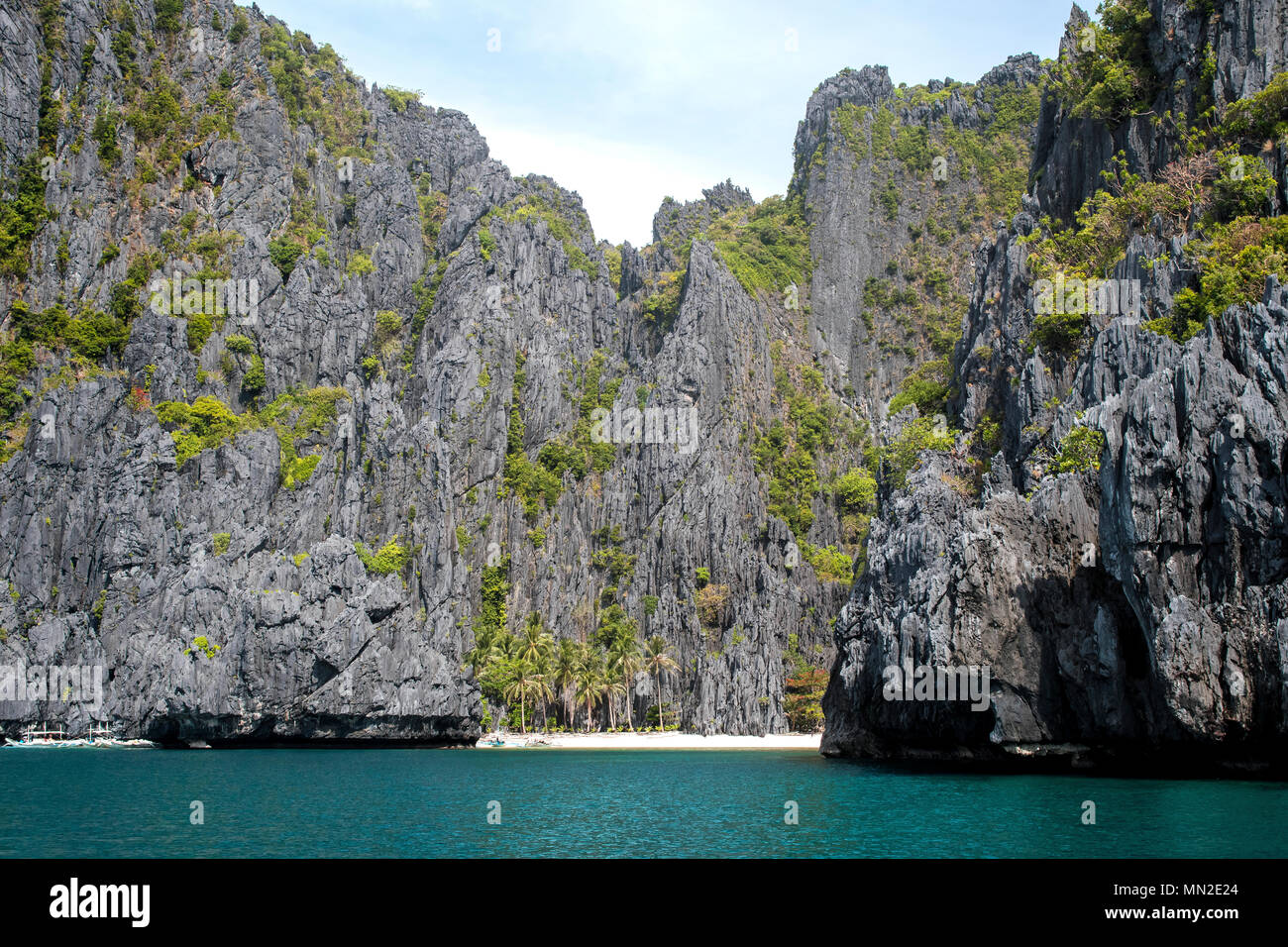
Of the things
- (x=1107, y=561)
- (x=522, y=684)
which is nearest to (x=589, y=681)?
(x=522, y=684)

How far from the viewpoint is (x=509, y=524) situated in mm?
105562

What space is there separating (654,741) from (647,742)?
745 millimetres

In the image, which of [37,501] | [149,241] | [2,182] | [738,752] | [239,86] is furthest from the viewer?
[239,86]

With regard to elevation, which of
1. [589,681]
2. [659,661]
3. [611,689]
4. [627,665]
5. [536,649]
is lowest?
[611,689]

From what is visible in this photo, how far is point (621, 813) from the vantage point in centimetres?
3534

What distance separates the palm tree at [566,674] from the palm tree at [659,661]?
7377 millimetres

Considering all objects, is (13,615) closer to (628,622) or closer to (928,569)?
(628,622)

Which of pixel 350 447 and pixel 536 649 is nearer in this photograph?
pixel 536 649

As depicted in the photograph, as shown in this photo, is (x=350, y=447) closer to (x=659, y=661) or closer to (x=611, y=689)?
(x=611, y=689)

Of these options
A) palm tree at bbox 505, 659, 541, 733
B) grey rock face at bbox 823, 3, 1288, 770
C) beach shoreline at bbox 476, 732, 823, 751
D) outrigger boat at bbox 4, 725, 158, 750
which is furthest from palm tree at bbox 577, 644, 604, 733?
outrigger boat at bbox 4, 725, 158, 750

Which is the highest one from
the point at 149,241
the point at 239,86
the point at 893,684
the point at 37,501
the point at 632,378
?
the point at 239,86

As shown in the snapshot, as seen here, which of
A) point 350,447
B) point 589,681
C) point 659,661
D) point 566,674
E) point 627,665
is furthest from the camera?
point 350,447
